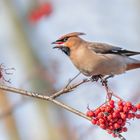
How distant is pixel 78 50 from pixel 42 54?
16.7 feet

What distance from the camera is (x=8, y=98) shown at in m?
9.77

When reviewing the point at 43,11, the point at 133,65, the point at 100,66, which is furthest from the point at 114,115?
the point at 43,11

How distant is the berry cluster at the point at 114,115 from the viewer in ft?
13.4

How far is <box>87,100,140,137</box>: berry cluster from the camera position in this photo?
407 cm

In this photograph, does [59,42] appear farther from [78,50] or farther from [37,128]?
[37,128]

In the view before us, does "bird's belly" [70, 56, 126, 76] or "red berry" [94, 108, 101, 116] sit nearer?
"red berry" [94, 108, 101, 116]

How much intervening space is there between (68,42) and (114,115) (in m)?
1.91

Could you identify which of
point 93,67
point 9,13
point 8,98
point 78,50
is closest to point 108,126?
point 93,67

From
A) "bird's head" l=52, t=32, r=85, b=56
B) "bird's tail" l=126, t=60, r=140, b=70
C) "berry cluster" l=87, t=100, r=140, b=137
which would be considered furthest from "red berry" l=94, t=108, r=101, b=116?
"bird's tail" l=126, t=60, r=140, b=70

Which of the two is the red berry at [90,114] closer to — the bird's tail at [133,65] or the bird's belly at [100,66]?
the bird's belly at [100,66]

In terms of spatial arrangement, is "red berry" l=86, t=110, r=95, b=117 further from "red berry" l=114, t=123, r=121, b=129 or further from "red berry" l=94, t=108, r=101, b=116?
"red berry" l=114, t=123, r=121, b=129

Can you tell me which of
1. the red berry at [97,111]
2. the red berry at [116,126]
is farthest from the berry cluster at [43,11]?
the red berry at [116,126]

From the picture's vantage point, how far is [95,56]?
598cm

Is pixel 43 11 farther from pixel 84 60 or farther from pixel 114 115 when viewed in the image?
pixel 114 115
